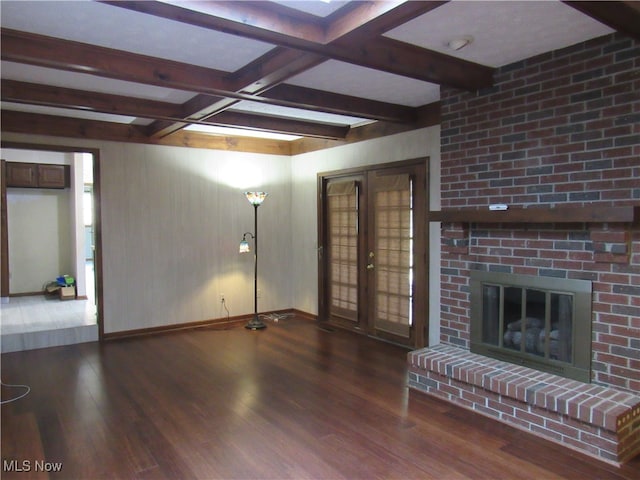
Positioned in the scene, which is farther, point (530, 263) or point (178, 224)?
point (178, 224)

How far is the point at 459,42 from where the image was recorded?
2.87 m

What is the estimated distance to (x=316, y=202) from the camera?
19.9 ft

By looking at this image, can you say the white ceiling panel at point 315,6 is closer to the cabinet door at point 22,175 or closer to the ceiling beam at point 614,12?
the ceiling beam at point 614,12

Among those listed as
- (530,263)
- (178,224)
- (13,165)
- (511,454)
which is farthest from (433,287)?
(13,165)

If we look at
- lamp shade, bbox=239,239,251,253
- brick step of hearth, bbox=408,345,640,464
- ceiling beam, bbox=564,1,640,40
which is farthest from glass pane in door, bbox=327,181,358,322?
ceiling beam, bbox=564,1,640,40

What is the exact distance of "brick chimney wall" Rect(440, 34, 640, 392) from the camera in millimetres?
2764

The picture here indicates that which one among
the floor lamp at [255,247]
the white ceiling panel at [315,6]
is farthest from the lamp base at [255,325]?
the white ceiling panel at [315,6]

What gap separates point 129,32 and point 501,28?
2217 millimetres

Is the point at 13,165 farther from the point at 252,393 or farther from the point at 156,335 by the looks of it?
the point at 252,393

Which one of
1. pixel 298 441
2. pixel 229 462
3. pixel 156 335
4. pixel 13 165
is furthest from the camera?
pixel 13 165

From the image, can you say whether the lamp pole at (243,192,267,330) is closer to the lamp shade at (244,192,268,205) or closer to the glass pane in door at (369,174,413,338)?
the lamp shade at (244,192,268,205)

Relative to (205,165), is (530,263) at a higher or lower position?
lower

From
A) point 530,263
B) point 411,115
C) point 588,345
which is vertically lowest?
point 588,345

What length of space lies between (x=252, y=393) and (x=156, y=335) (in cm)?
233
